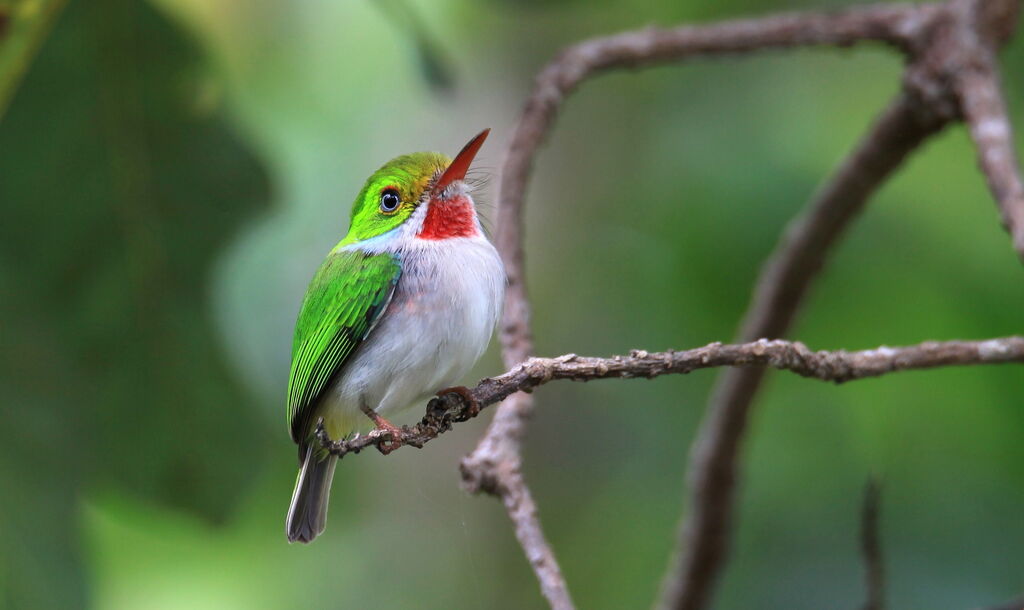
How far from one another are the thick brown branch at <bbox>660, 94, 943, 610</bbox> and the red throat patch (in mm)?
870

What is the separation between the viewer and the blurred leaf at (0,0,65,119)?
239 centimetres

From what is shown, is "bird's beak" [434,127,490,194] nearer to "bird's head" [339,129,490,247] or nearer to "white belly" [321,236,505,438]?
"bird's head" [339,129,490,247]


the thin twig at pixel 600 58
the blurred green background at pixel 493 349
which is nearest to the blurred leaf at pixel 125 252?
the blurred green background at pixel 493 349

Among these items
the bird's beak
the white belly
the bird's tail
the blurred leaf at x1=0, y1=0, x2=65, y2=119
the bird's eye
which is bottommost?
the bird's tail

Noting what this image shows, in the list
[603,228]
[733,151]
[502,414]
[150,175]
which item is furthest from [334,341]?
[603,228]

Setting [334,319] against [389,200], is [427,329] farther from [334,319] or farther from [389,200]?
[389,200]

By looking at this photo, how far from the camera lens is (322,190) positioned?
14.4 ft

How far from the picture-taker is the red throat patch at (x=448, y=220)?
261 centimetres

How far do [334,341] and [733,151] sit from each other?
190 centimetres

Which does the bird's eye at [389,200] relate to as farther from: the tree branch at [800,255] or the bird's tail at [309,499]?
the tree branch at [800,255]

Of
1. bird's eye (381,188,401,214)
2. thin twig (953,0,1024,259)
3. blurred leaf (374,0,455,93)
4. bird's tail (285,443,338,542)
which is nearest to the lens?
thin twig (953,0,1024,259)

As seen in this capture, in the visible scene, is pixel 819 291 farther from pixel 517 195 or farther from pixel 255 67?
pixel 255 67

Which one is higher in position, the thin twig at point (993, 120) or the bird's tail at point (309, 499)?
the thin twig at point (993, 120)

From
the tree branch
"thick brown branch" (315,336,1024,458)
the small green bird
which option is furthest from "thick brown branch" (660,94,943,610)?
"thick brown branch" (315,336,1024,458)
